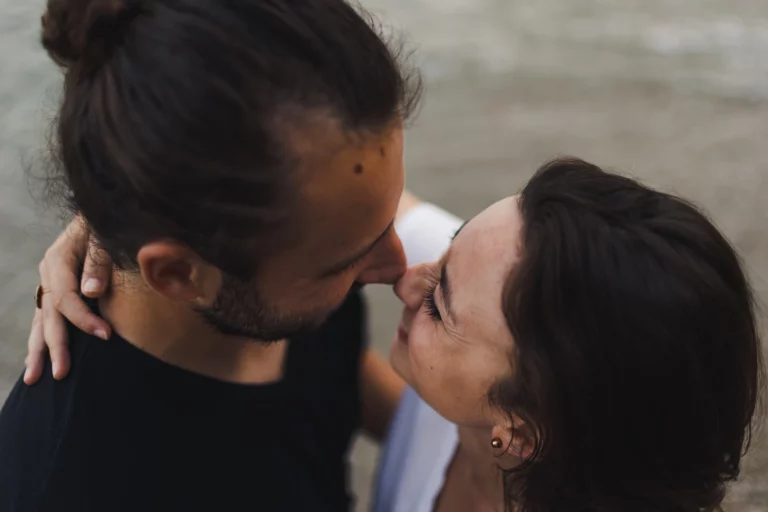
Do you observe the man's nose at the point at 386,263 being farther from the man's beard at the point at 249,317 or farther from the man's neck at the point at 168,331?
the man's neck at the point at 168,331

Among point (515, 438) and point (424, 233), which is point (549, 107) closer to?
point (424, 233)

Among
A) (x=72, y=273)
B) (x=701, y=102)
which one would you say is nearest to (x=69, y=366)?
(x=72, y=273)

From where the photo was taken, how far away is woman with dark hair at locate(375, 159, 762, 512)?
672mm

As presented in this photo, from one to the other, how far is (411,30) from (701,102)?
98 centimetres

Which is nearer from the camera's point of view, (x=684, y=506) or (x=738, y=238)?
(x=684, y=506)

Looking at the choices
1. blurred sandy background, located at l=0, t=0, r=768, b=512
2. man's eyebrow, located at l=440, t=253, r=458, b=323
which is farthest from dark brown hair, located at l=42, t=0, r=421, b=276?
blurred sandy background, located at l=0, t=0, r=768, b=512

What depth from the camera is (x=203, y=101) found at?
570 mm

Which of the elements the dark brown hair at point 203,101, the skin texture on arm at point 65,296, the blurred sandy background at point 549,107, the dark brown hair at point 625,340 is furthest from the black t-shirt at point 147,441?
the blurred sandy background at point 549,107

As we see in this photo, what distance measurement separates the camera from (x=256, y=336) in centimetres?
76

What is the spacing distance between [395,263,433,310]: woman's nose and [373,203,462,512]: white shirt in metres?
0.14

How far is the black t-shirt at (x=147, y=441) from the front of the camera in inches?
26.5

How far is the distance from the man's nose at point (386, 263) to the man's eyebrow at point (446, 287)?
0.16ft

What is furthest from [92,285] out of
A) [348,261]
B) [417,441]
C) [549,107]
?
[549,107]

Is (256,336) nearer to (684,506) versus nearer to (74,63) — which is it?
(74,63)
